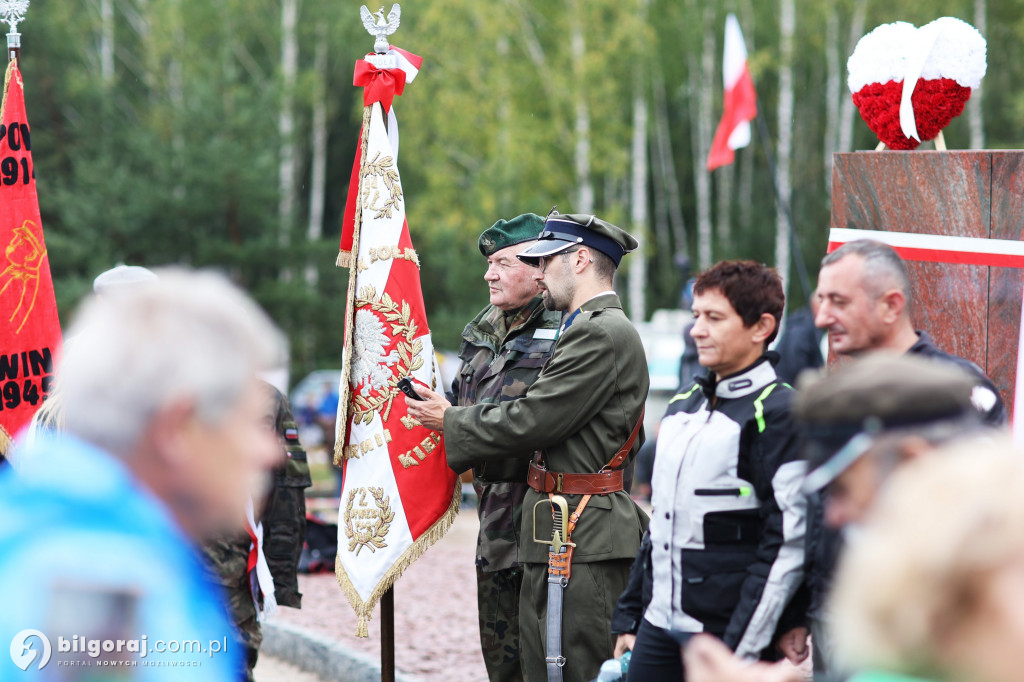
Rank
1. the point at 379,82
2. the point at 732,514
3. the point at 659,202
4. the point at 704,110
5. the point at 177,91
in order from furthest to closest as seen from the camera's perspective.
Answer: the point at 659,202 < the point at 177,91 < the point at 704,110 < the point at 379,82 < the point at 732,514

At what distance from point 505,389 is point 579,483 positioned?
0.61 metres

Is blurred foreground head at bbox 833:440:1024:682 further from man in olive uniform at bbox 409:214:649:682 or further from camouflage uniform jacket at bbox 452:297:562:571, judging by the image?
camouflage uniform jacket at bbox 452:297:562:571

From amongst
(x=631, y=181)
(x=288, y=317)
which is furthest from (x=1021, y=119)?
(x=288, y=317)

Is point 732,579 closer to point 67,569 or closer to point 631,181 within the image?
point 67,569

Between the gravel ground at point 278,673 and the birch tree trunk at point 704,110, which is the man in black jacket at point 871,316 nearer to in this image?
the gravel ground at point 278,673

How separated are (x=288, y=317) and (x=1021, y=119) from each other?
14.7m

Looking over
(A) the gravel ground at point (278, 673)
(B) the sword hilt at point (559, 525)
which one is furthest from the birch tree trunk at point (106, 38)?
(B) the sword hilt at point (559, 525)

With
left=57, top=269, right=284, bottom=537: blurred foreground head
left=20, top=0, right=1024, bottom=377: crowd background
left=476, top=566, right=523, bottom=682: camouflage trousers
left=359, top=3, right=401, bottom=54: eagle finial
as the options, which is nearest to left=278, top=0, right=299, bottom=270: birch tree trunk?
left=20, top=0, right=1024, bottom=377: crowd background

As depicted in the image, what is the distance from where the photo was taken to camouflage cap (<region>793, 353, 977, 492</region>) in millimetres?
1809

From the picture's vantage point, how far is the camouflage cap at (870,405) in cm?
181

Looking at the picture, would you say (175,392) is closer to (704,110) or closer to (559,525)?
(559,525)

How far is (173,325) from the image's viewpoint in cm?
166
